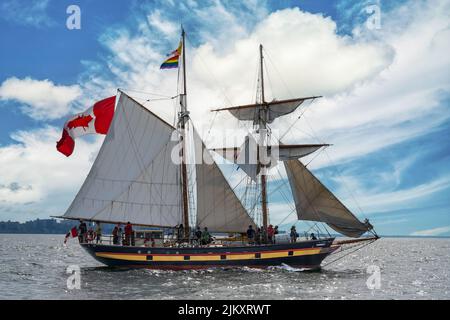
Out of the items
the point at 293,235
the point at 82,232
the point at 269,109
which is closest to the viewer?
the point at 293,235

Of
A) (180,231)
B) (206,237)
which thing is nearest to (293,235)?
(206,237)

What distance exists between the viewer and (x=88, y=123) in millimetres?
43594

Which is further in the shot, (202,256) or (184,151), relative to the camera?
(184,151)

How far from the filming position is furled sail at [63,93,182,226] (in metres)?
41.7

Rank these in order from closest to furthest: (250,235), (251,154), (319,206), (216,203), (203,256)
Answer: (203,256) → (250,235) → (216,203) → (319,206) → (251,154)

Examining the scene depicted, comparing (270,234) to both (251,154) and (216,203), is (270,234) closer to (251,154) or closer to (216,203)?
(216,203)

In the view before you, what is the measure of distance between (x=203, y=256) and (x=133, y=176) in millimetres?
9592

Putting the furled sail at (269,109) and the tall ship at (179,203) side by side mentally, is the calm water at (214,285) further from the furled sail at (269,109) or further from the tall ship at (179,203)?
the furled sail at (269,109)

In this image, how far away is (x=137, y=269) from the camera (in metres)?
40.5

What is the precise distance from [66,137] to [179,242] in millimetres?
14279

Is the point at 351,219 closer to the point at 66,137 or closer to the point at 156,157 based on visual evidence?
the point at 156,157

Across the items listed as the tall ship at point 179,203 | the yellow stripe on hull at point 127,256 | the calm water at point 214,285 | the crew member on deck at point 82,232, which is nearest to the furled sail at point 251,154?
the tall ship at point 179,203
